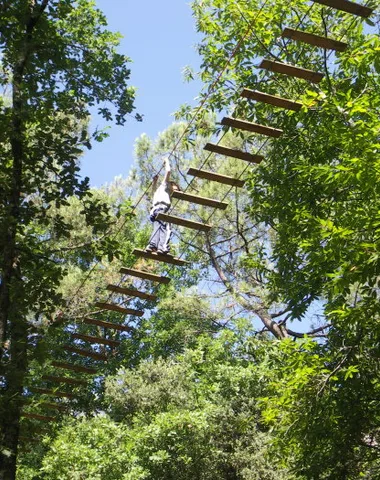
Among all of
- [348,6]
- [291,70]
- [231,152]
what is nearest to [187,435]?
[231,152]

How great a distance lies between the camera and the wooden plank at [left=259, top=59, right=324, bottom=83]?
5723mm

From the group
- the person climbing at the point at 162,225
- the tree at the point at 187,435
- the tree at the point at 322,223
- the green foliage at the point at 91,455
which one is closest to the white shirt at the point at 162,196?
the person climbing at the point at 162,225

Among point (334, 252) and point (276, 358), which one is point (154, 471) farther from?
point (334, 252)

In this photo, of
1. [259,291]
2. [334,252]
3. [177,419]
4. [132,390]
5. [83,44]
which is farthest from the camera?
[132,390]

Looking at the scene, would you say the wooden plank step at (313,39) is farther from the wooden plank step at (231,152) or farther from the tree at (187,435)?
the tree at (187,435)

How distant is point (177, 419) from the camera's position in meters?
11.9

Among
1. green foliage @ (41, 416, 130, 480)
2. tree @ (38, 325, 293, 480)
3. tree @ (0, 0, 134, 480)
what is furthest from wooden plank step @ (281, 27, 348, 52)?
green foliage @ (41, 416, 130, 480)

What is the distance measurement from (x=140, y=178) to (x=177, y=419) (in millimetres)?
8634

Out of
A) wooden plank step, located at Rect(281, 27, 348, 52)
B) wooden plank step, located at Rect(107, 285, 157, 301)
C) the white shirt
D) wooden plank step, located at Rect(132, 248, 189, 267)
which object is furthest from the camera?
the white shirt

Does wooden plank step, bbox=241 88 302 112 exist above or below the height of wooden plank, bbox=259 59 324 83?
above

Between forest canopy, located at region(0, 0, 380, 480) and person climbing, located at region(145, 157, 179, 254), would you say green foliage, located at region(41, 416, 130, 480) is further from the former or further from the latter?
person climbing, located at region(145, 157, 179, 254)

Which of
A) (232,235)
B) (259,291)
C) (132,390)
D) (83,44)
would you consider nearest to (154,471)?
(132,390)

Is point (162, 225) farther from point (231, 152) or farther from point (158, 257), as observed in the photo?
point (231, 152)

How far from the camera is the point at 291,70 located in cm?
582
